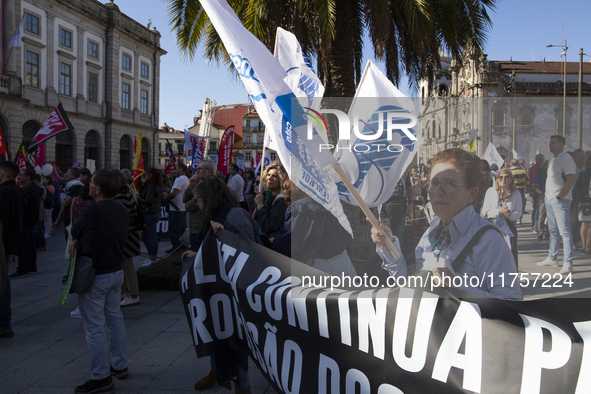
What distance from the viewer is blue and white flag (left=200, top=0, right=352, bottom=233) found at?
246 cm

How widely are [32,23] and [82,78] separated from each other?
548cm

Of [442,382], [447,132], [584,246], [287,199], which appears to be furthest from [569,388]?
[287,199]

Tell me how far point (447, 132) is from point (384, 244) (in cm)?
64

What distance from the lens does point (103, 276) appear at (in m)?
3.38

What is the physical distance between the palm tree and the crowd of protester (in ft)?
9.45

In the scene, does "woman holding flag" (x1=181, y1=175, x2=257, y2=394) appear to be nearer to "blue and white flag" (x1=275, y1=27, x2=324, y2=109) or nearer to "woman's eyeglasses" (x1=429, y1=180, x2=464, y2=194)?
"woman's eyeglasses" (x1=429, y1=180, x2=464, y2=194)

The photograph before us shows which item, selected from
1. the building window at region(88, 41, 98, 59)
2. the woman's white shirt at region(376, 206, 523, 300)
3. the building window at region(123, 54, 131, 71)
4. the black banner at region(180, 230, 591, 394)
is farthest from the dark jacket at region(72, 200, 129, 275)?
the building window at region(123, 54, 131, 71)

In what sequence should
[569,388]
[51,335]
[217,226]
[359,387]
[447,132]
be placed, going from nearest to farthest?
1. [569,388]
2. [359,387]
3. [447,132]
4. [217,226]
5. [51,335]

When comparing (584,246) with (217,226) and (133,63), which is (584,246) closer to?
(217,226)

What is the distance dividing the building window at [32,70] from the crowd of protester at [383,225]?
2749cm

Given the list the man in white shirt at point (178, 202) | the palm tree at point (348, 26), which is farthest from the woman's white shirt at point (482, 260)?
the man in white shirt at point (178, 202)

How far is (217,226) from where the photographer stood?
3.11m

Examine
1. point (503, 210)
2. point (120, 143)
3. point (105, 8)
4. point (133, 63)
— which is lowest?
point (503, 210)

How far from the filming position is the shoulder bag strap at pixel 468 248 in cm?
196
